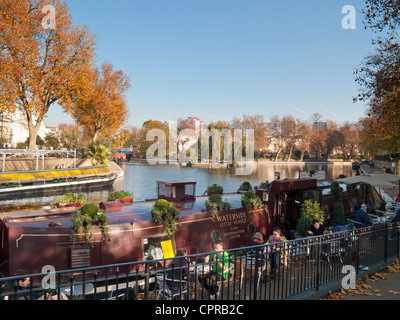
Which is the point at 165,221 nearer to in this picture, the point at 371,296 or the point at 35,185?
the point at 371,296

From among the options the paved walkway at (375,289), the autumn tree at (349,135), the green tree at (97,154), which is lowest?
the paved walkway at (375,289)

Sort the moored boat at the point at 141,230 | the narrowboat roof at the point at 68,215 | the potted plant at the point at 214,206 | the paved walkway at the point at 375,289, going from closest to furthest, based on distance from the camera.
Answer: the paved walkway at the point at 375,289 → the moored boat at the point at 141,230 → the narrowboat roof at the point at 68,215 → the potted plant at the point at 214,206

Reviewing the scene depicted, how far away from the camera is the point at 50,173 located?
37812 mm

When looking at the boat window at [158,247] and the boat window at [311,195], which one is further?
the boat window at [311,195]

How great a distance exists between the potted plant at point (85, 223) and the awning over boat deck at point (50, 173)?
2825cm

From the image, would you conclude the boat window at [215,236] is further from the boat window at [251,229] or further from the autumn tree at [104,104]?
the autumn tree at [104,104]

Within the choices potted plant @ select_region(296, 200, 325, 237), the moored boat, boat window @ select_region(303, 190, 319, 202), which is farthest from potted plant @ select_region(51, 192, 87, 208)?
boat window @ select_region(303, 190, 319, 202)

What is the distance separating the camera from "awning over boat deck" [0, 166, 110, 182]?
110 ft

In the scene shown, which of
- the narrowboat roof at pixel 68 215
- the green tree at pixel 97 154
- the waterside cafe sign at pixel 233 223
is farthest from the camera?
the green tree at pixel 97 154

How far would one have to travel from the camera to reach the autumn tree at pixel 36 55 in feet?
111

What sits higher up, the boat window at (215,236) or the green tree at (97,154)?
the green tree at (97,154)

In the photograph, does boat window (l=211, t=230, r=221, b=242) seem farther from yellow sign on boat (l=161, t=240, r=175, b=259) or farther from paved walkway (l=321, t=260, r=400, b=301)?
paved walkway (l=321, t=260, r=400, b=301)

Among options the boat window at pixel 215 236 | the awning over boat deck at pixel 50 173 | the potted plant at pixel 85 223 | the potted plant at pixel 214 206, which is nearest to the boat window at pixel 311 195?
the potted plant at pixel 214 206

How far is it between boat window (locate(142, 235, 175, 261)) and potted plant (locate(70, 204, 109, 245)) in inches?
66.1
